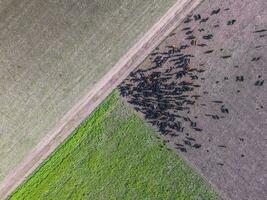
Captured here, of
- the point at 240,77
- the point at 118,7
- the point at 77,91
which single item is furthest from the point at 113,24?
the point at 240,77

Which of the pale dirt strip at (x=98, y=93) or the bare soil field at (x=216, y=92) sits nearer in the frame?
the bare soil field at (x=216, y=92)

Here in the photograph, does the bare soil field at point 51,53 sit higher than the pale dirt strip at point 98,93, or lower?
higher

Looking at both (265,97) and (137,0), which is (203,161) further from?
(137,0)

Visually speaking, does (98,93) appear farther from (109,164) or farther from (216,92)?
(216,92)

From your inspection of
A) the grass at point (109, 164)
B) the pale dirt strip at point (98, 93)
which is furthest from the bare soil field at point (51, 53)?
the grass at point (109, 164)

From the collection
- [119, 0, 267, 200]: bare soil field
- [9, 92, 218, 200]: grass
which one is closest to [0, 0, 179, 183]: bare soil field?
[9, 92, 218, 200]: grass

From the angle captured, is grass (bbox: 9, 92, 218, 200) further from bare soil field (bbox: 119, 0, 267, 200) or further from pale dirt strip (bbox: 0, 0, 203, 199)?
bare soil field (bbox: 119, 0, 267, 200)

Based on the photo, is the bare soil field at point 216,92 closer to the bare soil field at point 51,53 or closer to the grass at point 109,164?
the grass at point 109,164
